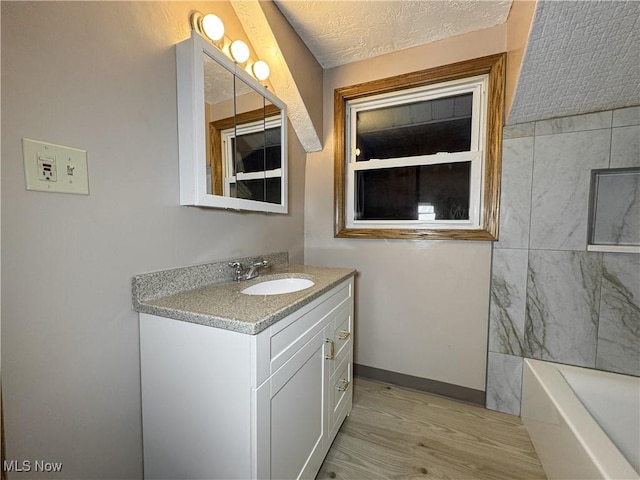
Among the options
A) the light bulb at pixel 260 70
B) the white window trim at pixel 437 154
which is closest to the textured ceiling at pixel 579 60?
the white window trim at pixel 437 154

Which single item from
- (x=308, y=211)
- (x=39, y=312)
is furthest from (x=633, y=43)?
(x=39, y=312)

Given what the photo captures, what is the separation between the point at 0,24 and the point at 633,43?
82.8 inches

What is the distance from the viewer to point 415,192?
5.88 ft

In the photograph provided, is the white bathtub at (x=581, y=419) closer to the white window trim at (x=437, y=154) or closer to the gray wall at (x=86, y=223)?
the white window trim at (x=437, y=154)

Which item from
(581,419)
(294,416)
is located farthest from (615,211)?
(294,416)

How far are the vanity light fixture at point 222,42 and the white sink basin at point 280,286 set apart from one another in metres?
1.14

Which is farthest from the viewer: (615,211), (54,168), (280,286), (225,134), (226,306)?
(280,286)

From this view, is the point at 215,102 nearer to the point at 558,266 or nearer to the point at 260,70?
the point at 260,70

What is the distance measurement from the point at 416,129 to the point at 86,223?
1.85 meters

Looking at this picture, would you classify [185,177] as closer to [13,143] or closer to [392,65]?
[13,143]

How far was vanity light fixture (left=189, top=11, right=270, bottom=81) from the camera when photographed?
111 centimetres

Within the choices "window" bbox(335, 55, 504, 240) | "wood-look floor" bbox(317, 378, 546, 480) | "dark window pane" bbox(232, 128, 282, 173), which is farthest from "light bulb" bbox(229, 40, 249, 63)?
"wood-look floor" bbox(317, 378, 546, 480)

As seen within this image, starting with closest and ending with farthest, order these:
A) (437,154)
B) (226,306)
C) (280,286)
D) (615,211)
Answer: (226,306)
(615,211)
(280,286)
(437,154)

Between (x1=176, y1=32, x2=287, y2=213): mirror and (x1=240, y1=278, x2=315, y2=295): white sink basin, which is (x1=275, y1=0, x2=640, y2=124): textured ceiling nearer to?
(x1=176, y1=32, x2=287, y2=213): mirror
